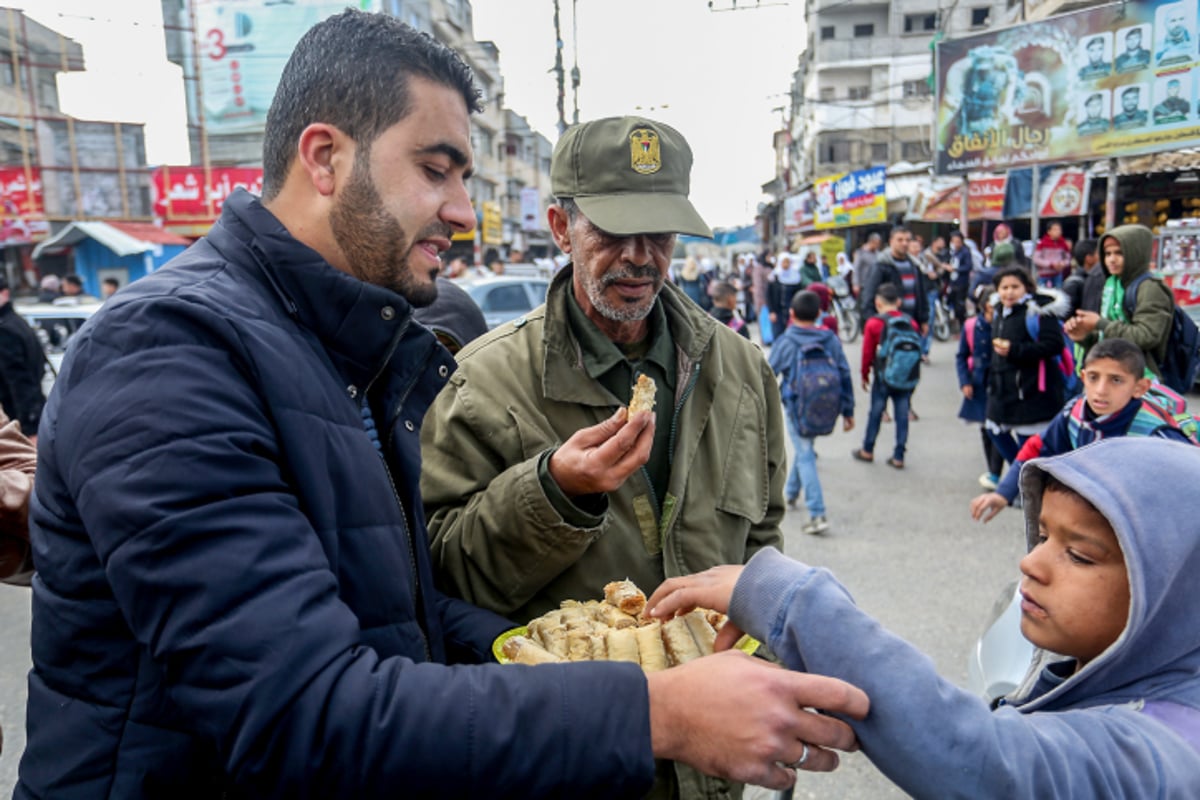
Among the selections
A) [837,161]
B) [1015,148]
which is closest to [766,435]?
[1015,148]

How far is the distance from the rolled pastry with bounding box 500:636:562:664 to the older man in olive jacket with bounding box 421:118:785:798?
1.10 feet

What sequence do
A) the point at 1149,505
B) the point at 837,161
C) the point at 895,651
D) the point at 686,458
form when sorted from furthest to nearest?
the point at 837,161
the point at 686,458
the point at 1149,505
the point at 895,651

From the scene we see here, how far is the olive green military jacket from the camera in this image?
6.94ft

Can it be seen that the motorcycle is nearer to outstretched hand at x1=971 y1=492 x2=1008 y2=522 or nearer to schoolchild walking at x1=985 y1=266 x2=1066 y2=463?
schoolchild walking at x1=985 y1=266 x2=1066 y2=463

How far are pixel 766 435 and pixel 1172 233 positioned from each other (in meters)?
10.9

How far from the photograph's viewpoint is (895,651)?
1312 mm

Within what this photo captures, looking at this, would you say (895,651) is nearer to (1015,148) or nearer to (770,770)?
(770,770)

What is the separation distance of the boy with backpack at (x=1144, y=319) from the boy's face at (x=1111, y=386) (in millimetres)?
1842

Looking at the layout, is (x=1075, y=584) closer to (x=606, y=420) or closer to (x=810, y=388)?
(x=606, y=420)

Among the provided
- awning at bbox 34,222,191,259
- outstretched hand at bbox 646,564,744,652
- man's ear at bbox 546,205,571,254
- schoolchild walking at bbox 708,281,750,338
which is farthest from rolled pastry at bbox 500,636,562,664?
awning at bbox 34,222,191,259

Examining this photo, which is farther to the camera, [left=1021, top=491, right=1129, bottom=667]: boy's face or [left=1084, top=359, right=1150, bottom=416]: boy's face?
[left=1084, top=359, right=1150, bottom=416]: boy's face

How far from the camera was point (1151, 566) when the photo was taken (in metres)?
1.41

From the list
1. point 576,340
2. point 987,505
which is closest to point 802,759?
point 576,340

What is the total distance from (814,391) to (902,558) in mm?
1588
